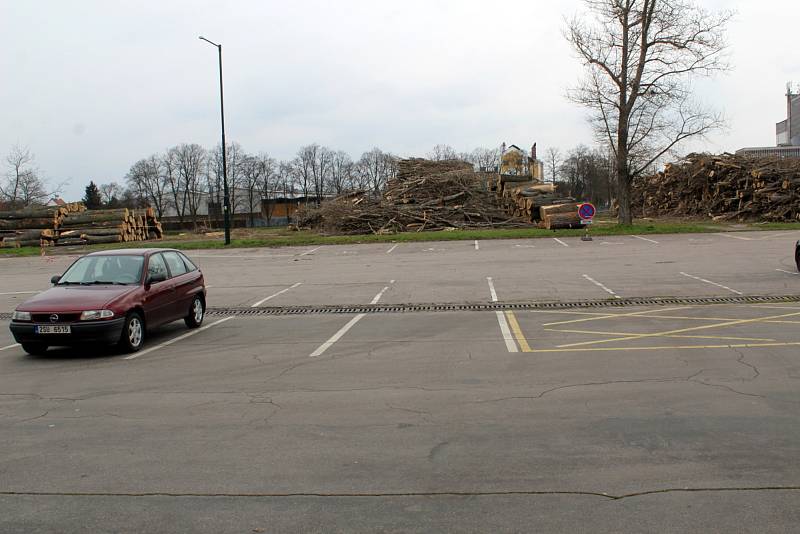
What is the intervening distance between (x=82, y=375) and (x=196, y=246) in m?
27.8

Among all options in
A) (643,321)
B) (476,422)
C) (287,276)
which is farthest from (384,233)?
(476,422)

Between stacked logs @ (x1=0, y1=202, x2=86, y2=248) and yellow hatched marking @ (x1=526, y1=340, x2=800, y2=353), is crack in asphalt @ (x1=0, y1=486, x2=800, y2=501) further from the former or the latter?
stacked logs @ (x1=0, y1=202, x2=86, y2=248)

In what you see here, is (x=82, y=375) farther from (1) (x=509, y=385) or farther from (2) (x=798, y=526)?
(2) (x=798, y=526)

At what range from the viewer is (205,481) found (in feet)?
15.9

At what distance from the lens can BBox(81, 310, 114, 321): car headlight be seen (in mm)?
9799

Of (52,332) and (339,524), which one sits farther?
(52,332)

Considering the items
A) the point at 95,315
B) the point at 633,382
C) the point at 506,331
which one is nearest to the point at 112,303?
the point at 95,315

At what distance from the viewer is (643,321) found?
11.9 m

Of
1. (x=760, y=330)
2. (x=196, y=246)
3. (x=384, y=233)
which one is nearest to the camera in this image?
(x=760, y=330)

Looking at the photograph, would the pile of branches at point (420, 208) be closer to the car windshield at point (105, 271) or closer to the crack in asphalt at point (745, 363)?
the car windshield at point (105, 271)

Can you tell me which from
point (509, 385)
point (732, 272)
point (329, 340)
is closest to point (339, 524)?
point (509, 385)

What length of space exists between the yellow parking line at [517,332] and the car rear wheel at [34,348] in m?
7.01

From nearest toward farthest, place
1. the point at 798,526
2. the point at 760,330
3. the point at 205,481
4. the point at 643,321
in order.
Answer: the point at 798,526 → the point at 205,481 → the point at 760,330 → the point at 643,321

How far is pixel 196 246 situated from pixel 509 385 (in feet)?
100
